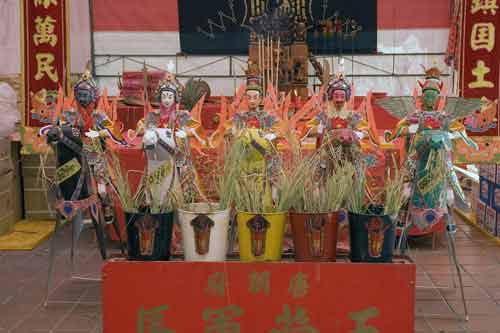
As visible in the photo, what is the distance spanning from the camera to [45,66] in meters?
4.20

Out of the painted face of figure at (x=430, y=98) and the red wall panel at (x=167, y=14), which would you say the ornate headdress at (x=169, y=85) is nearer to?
the painted face of figure at (x=430, y=98)

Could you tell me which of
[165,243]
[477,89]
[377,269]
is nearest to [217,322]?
[165,243]

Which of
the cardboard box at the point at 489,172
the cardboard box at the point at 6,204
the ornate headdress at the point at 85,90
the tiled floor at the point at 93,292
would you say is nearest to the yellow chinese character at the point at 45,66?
the cardboard box at the point at 6,204

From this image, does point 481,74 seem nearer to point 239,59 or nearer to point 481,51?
point 481,51

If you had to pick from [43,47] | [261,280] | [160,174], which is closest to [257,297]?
[261,280]

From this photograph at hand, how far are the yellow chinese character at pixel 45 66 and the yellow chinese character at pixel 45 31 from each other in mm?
86

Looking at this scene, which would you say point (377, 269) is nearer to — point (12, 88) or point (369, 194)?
point (369, 194)

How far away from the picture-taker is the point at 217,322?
6.59 feet

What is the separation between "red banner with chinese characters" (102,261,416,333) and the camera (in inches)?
77.4

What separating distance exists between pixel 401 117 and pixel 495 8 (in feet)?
4.94

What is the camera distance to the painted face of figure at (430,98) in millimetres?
2717

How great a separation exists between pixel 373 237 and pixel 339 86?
3.92ft

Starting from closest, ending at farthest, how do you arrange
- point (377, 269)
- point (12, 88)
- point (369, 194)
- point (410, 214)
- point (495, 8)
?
point (377, 269)
point (369, 194)
point (410, 214)
point (495, 8)
point (12, 88)

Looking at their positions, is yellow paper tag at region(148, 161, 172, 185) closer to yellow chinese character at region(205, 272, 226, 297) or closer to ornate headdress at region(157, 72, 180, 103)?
ornate headdress at region(157, 72, 180, 103)
